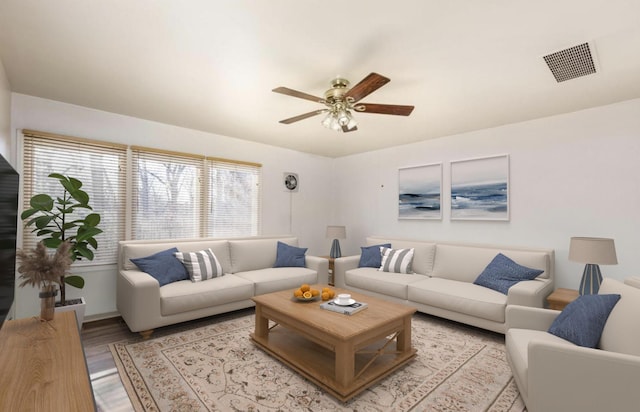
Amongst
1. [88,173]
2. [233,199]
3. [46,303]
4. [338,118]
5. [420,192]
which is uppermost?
[338,118]

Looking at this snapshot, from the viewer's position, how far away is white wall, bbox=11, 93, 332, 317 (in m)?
3.14

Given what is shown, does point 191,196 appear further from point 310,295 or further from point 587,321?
point 587,321

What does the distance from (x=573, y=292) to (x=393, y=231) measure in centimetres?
243

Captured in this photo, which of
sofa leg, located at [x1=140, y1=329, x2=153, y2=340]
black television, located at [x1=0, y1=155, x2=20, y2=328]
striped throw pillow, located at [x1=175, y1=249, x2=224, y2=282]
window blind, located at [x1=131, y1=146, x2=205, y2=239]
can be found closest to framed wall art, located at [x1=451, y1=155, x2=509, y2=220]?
striped throw pillow, located at [x1=175, y1=249, x2=224, y2=282]

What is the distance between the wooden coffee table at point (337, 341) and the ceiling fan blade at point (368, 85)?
68.6 inches

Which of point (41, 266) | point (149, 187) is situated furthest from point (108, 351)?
point (149, 187)

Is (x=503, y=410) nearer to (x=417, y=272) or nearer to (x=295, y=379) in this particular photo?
(x=295, y=379)

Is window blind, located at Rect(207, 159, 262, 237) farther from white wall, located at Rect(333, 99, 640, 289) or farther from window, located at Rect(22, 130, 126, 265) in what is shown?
white wall, located at Rect(333, 99, 640, 289)

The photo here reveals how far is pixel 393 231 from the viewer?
5.01 meters

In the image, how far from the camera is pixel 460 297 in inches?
123

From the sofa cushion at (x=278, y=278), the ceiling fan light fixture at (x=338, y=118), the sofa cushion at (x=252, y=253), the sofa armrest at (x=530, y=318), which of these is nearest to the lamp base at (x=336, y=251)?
the sofa cushion at (x=278, y=278)

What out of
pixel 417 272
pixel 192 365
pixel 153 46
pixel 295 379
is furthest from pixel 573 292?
pixel 153 46

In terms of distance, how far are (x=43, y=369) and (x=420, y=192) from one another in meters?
4.44

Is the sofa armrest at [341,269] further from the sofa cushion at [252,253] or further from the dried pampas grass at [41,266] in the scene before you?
the dried pampas grass at [41,266]
